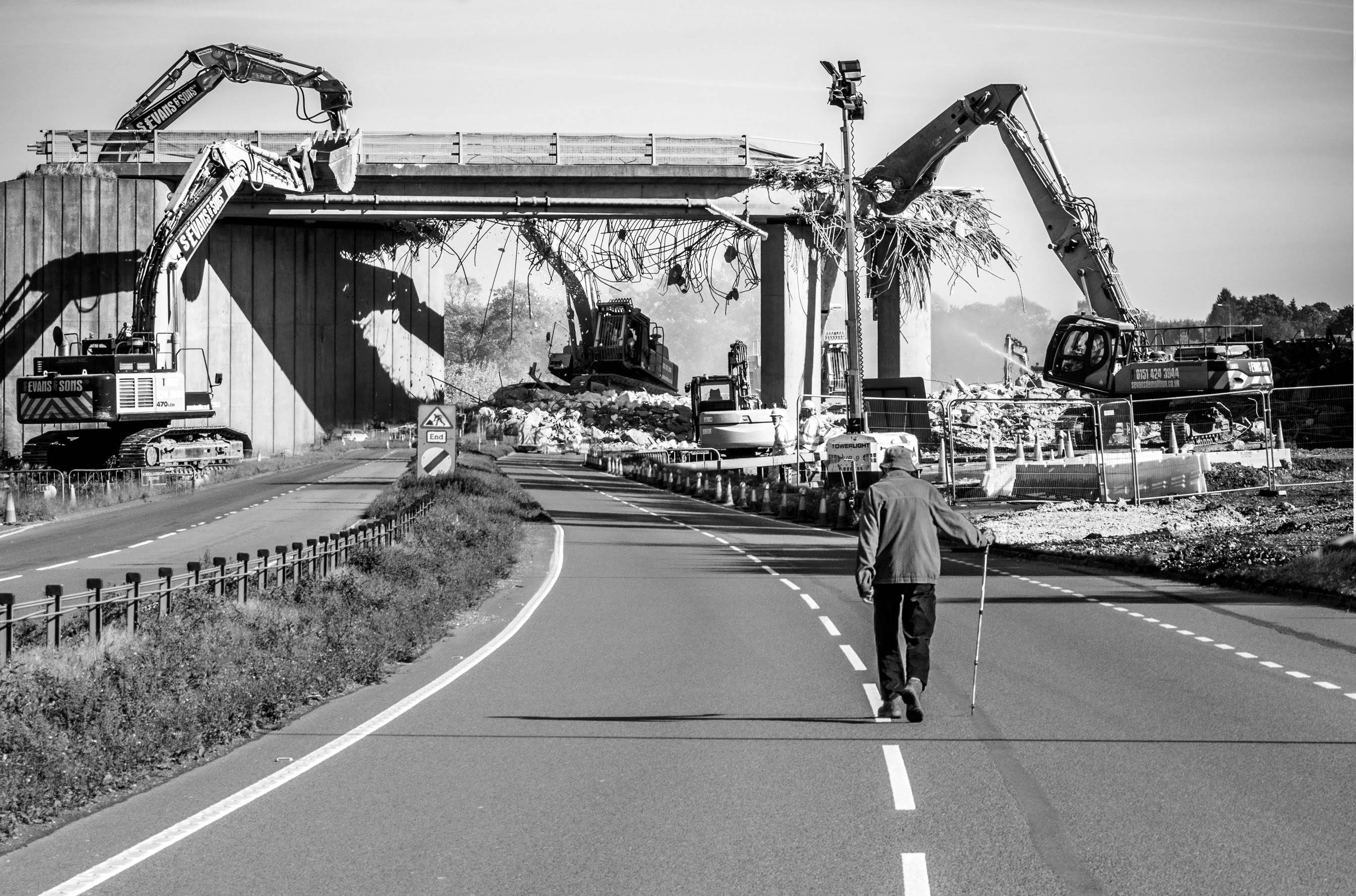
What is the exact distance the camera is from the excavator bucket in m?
57.2

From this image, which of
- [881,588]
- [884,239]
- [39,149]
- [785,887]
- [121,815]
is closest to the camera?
[785,887]

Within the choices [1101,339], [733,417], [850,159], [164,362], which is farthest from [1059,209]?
[164,362]

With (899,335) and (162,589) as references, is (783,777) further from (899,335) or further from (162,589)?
(899,335)

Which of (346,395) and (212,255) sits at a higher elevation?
(212,255)

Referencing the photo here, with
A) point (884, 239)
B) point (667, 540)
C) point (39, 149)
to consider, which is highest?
point (39, 149)

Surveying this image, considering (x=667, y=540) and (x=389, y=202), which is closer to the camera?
(x=667, y=540)

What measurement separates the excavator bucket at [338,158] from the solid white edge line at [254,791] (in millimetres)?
44822

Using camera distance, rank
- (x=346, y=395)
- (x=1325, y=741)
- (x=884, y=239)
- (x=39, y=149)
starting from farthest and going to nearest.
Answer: (x=346, y=395)
(x=39, y=149)
(x=884, y=239)
(x=1325, y=741)

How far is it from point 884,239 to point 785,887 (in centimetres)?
5302

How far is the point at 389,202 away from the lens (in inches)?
2330

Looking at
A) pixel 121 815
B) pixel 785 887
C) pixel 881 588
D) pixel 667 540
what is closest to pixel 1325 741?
pixel 881 588

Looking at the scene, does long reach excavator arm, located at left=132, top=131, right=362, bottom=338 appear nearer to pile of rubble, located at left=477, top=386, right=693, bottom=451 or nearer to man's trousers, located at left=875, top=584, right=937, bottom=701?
pile of rubble, located at left=477, top=386, right=693, bottom=451

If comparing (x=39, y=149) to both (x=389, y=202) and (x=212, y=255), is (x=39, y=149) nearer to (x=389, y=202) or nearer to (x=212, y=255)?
(x=212, y=255)

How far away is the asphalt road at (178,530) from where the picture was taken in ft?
75.8
